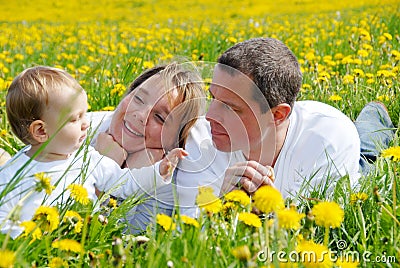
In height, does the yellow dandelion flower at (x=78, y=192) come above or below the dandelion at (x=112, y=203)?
above

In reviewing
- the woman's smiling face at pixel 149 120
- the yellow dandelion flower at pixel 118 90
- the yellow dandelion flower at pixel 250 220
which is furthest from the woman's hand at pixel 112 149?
the yellow dandelion flower at pixel 250 220

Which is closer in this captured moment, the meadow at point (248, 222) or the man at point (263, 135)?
the meadow at point (248, 222)

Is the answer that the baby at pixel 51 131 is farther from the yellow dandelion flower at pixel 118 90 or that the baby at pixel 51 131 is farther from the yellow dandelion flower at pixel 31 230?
the yellow dandelion flower at pixel 118 90

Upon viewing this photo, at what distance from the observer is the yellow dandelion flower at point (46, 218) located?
1.96 meters

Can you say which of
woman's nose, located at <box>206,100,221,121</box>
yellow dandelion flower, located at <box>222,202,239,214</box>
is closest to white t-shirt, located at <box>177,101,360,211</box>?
woman's nose, located at <box>206,100,221,121</box>

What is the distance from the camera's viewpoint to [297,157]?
2.99m

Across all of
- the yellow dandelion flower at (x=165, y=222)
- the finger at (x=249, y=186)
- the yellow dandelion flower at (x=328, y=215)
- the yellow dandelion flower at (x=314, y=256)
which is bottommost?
the finger at (x=249, y=186)

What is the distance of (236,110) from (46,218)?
1.13 m

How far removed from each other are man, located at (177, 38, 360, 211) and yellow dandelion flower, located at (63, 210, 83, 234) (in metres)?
0.78

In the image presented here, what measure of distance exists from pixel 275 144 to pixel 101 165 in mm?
810

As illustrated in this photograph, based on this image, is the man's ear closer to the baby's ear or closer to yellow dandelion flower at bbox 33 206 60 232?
the baby's ear

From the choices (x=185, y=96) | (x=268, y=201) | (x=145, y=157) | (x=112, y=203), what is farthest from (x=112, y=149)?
(x=268, y=201)

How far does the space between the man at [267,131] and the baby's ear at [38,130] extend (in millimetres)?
670

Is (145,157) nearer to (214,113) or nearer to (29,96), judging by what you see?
(214,113)
